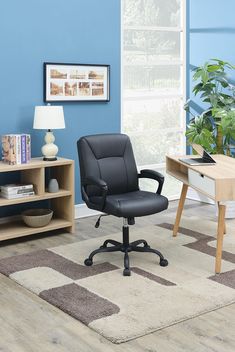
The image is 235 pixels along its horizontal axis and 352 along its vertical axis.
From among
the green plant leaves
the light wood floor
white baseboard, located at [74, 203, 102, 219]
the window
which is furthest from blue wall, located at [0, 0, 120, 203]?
the light wood floor

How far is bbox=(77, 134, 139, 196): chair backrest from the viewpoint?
3.98m

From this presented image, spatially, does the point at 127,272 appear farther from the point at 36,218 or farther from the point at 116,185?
the point at 36,218

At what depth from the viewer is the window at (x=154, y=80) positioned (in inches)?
220

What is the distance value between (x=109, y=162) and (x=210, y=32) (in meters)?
2.48

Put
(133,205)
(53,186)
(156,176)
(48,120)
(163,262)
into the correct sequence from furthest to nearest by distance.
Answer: (53,186), (48,120), (156,176), (163,262), (133,205)

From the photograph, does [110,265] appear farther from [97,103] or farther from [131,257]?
[97,103]

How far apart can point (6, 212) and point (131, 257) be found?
1338mm

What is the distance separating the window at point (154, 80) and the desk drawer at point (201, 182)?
167cm

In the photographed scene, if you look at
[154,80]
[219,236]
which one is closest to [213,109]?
[154,80]

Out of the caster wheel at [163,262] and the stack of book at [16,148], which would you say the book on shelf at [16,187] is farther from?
the caster wheel at [163,262]

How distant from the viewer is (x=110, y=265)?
3883mm

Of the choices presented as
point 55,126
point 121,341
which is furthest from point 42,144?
point 121,341

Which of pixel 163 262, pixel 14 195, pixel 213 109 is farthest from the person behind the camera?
pixel 213 109

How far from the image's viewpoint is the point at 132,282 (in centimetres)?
355
